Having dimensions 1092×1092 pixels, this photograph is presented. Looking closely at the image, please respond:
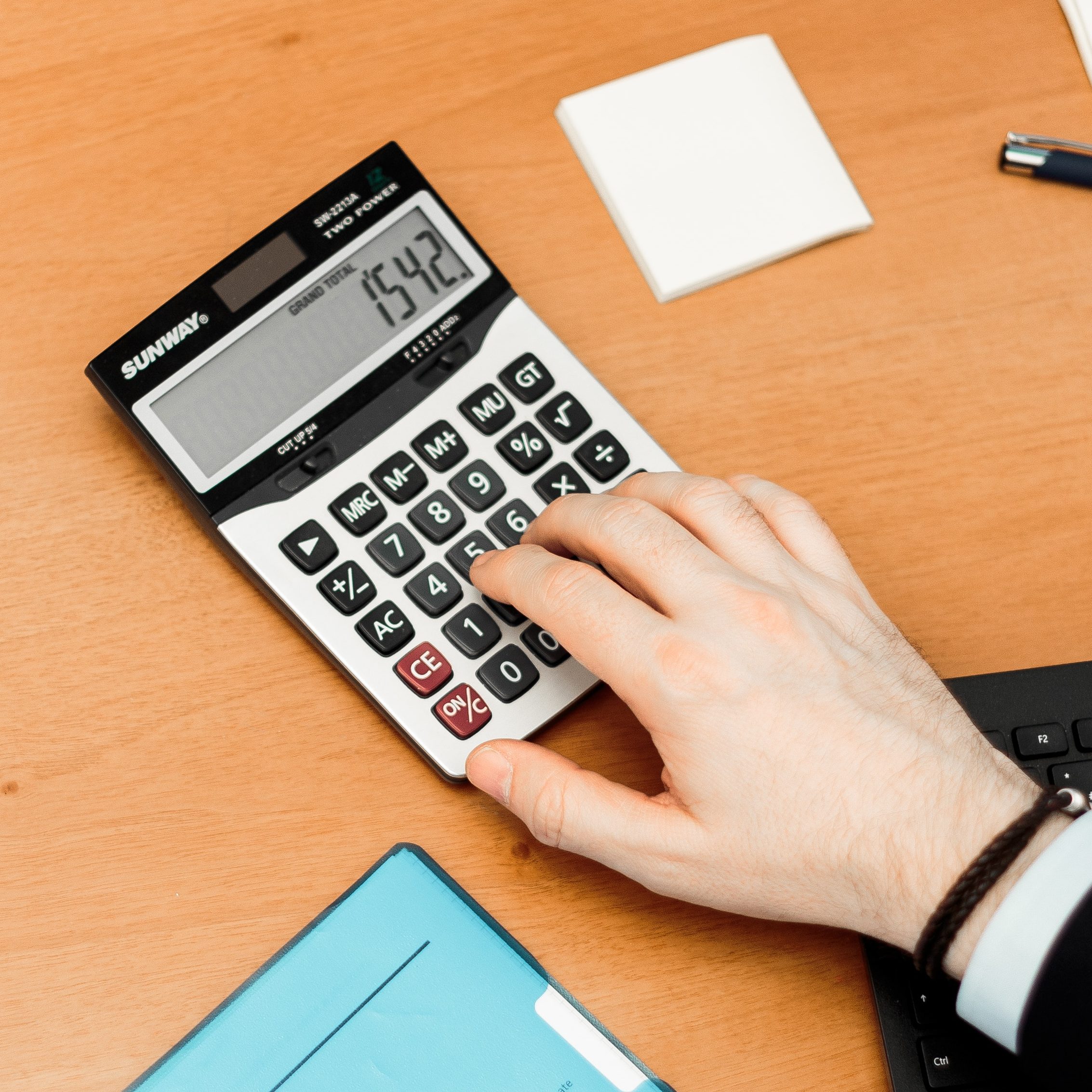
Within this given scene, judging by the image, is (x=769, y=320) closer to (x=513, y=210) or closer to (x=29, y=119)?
(x=513, y=210)

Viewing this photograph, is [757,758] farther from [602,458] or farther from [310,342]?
[310,342]

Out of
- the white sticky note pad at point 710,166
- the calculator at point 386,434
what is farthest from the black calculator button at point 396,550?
the white sticky note pad at point 710,166

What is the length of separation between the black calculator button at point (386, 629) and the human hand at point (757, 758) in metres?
0.05

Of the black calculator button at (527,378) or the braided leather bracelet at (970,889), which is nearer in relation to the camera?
the braided leather bracelet at (970,889)

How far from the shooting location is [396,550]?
1.56ft

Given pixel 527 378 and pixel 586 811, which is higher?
A: pixel 527 378

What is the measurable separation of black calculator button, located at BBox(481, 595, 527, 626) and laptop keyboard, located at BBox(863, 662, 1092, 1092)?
20 centimetres

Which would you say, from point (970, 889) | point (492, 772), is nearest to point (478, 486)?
point (492, 772)

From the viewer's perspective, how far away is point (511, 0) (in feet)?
1.97

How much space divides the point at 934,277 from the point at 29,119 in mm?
493

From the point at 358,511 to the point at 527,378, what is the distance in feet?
0.35

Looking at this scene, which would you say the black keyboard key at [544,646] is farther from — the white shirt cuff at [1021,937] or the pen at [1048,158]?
the pen at [1048,158]

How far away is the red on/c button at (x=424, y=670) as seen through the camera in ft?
1.49

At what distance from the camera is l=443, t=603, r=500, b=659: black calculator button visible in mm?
465
